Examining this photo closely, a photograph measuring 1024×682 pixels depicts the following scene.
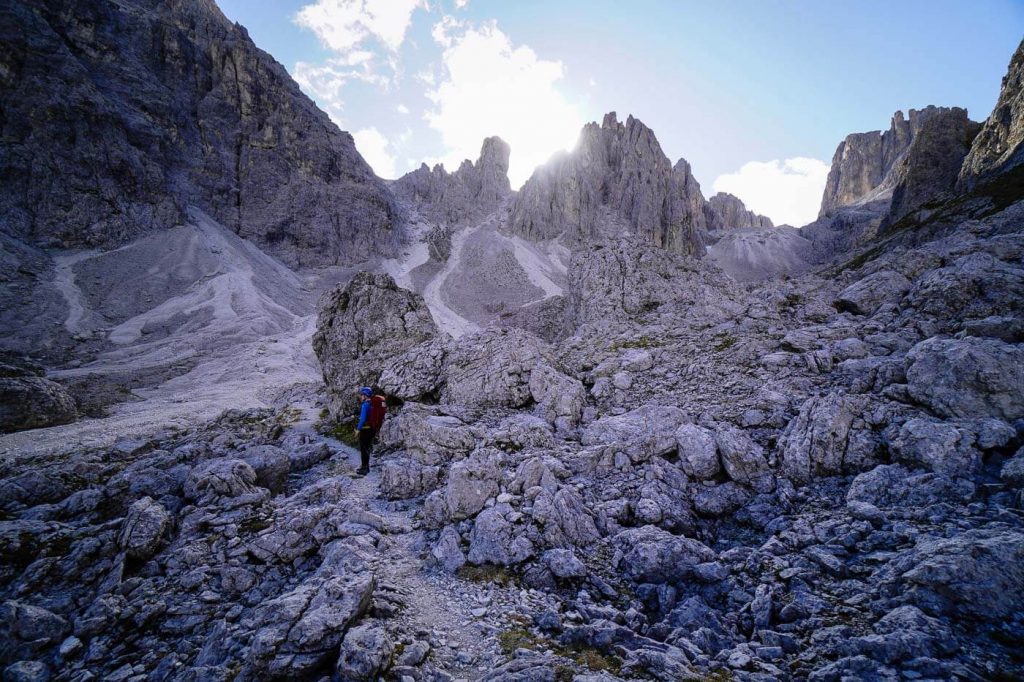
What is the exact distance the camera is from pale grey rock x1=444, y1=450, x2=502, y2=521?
1073 centimetres

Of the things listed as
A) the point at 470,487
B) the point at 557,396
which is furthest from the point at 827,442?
the point at 470,487

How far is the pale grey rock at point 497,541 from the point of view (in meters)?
8.92

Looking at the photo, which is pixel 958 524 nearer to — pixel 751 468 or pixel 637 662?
pixel 751 468

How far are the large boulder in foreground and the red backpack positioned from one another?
4565mm

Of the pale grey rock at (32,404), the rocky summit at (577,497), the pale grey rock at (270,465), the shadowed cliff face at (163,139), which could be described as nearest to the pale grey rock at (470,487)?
the rocky summit at (577,497)

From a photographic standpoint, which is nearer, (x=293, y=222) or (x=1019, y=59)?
(x=1019, y=59)

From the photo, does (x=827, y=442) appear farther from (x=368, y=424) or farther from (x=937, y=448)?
(x=368, y=424)

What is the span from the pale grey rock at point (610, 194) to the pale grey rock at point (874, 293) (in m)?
129

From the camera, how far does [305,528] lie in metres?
10.2

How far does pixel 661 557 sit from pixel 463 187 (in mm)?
181867

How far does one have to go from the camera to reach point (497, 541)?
923 cm

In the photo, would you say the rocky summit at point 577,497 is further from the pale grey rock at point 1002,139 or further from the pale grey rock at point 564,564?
the pale grey rock at point 1002,139

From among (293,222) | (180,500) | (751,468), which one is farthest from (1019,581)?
(293,222)

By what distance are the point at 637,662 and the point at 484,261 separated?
418ft
